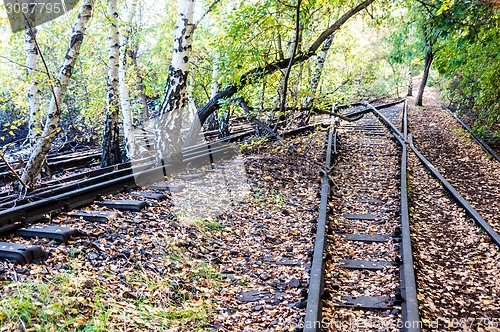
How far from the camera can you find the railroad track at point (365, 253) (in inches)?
141

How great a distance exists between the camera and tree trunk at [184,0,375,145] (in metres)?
8.37

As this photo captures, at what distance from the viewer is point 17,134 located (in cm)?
1962

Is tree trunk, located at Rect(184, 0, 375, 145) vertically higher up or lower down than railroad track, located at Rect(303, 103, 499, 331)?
higher up

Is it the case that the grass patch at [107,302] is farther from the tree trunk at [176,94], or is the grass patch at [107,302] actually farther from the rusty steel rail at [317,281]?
the tree trunk at [176,94]

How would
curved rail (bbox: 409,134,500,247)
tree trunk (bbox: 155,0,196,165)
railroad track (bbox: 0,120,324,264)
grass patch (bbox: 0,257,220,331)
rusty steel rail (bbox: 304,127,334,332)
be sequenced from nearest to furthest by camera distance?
grass patch (bbox: 0,257,220,331) < rusty steel rail (bbox: 304,127,334,332) < railroad track (bbox: 0,120,324,264) < curved rail (bbox: 409,134,500,247) < tree trunk (bbox: 155,0,196,165)

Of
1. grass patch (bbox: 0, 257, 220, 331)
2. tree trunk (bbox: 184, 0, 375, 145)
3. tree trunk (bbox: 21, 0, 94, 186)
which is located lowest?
grass patch (bbox: 0, 257, 220, 331)

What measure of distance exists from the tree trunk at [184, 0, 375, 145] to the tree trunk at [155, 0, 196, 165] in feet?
4.09

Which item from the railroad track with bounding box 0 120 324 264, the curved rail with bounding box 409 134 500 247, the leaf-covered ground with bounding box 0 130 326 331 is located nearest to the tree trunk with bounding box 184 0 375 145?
the railroad track with bounding box 0 120 324 264

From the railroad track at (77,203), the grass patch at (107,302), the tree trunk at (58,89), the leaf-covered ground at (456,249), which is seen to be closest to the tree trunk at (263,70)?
the railroad track at (77,203)

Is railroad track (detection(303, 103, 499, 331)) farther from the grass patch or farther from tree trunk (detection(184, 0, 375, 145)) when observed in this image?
tree trunk (detection(184, 0, 375, 145))

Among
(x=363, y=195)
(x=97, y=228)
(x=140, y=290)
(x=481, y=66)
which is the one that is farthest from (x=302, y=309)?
(x=481, y=66)

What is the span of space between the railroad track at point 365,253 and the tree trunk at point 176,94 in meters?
3.24

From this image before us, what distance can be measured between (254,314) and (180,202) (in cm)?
273

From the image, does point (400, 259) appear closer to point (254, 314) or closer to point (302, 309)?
point (302, 309)
